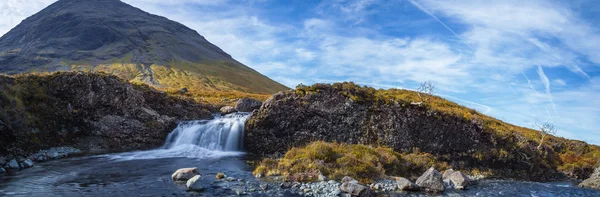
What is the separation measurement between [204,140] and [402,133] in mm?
18694

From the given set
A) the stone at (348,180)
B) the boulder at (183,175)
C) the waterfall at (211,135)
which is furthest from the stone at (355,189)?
the waterfall at (211,135)

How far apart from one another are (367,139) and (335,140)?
2.71 m

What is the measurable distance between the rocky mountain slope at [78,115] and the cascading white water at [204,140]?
159 cm

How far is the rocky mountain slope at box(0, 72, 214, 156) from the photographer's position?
2584 centimetres

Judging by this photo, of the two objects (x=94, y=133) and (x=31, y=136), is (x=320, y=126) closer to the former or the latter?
(x=94, y=133)

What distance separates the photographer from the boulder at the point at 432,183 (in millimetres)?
17359

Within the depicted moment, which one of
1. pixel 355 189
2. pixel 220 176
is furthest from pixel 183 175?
pixel 355 189

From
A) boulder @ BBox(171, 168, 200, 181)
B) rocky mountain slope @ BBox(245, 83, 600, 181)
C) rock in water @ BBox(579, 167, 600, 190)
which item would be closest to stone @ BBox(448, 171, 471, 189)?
rocky mountain slope @ BBox(245, 83, 600, 181)

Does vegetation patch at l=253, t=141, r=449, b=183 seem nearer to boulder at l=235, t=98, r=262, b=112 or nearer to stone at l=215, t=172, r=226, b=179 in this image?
stone at l=215, t=172, r=226, b=179

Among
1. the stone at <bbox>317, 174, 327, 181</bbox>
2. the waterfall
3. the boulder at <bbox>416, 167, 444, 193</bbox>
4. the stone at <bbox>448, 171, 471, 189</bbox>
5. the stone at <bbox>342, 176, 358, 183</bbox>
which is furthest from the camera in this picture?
the waterfall

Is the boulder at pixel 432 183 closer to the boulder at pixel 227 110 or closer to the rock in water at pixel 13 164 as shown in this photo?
the rock in water at pixel 13 164

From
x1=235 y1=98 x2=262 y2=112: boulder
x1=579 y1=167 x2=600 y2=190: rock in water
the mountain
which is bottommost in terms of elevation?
x1=579 y1=167 x2=600 y2=190: rock in water

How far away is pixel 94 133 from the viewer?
1170 inches

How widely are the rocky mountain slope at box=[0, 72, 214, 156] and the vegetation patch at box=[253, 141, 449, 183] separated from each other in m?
16.8
